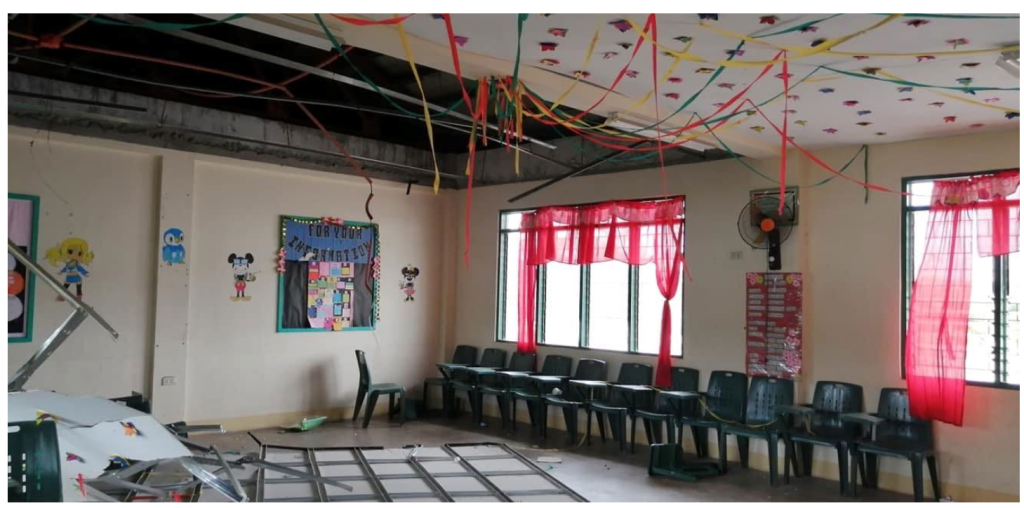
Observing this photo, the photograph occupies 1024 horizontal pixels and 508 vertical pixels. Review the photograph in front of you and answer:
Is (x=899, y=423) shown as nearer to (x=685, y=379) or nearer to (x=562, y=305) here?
(x=685, y=379)

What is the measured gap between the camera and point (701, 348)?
7027 mm

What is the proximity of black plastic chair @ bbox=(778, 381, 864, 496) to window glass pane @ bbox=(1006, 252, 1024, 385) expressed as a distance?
3.41 ft

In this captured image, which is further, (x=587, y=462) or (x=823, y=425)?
(x=587, y=462)

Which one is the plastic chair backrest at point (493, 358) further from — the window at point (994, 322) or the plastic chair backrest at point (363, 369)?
the window at point (994, 322)

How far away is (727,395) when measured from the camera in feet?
21.9

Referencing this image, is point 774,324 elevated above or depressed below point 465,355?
above

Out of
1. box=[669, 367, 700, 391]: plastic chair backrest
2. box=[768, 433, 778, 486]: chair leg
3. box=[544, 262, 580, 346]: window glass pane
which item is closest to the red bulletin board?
box=[669, 367, 700, 391]: plastic chair backrest

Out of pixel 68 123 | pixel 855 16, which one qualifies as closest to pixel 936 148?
pixel 855 16

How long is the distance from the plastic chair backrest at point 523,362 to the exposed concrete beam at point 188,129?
216 centimetres

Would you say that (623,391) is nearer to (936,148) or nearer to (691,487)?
(691,487)

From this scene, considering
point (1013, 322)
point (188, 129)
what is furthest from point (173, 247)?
point (1013, 322)

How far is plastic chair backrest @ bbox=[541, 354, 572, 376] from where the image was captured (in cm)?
802

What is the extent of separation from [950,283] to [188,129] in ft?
21.2
